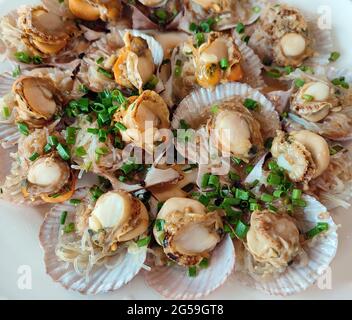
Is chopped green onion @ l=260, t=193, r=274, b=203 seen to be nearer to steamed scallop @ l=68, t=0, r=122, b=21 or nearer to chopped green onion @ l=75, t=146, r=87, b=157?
chopped green onion @ l=75, t=146, r=87, b=157

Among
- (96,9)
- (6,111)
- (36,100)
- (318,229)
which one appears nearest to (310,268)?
(318,229)

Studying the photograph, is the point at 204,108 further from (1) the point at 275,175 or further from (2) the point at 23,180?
(2) the point at 23,180

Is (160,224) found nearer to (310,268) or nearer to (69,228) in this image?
(69,228)

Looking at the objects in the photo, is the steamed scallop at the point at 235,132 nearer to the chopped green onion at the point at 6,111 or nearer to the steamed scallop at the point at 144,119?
the steamed scallop at the point at 144,119

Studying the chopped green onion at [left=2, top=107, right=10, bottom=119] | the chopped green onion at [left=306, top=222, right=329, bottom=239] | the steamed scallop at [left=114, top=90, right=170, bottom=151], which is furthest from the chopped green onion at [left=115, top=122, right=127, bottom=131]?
the chopped green onion at [left=306, top=222, right=329, bottom=239]

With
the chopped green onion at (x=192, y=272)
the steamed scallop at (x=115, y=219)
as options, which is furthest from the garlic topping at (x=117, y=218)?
the chopped green onion at (x=192, y=272)

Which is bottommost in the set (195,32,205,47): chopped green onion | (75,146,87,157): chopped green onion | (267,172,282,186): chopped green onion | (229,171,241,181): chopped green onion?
(75,146,87,157): chopped green onion

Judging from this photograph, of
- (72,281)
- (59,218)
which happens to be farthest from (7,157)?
(72,281)
